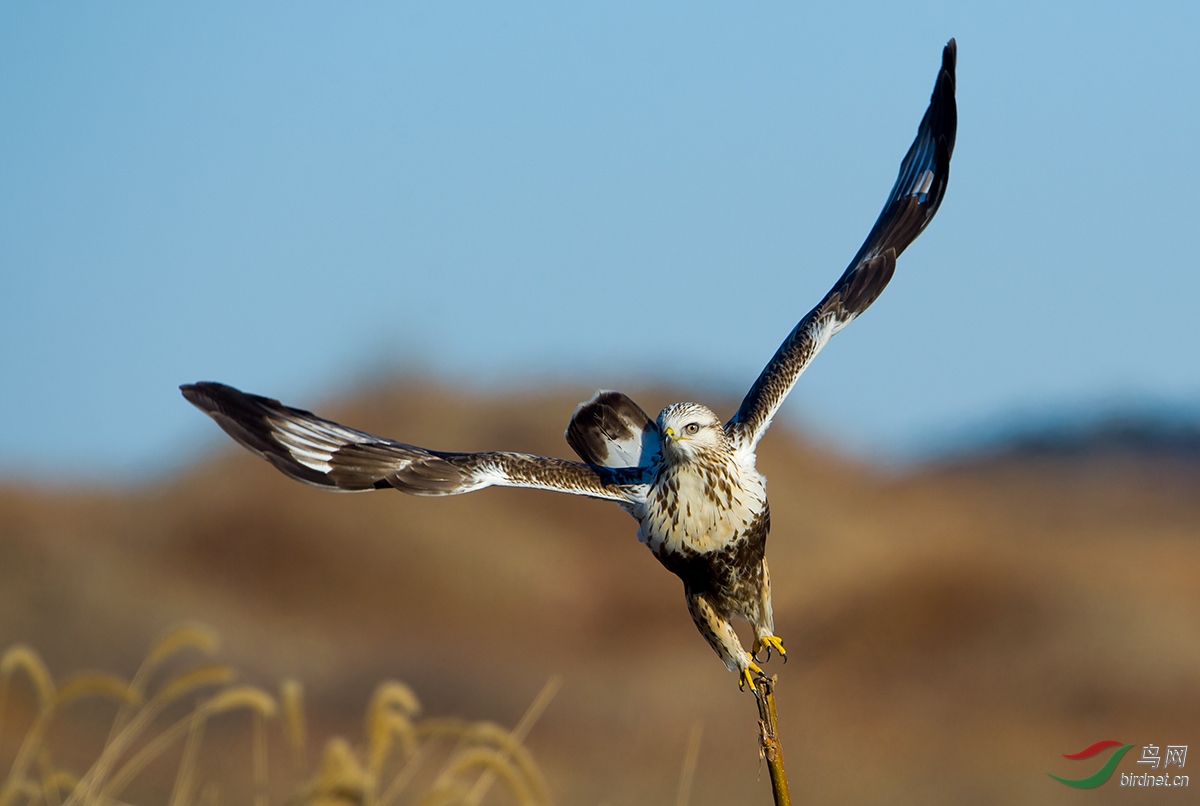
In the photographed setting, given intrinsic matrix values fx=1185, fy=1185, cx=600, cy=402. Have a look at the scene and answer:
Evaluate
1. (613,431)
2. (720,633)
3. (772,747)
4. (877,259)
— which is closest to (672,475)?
(720,633)

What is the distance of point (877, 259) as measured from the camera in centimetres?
788

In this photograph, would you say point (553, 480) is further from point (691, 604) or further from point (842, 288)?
point (842, 288)

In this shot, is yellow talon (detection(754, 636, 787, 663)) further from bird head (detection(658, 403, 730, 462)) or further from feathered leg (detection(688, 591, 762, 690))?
bird head (detection(658, 403, 730, 462))

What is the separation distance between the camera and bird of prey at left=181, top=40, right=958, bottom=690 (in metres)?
5.86

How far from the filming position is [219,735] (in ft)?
72.5

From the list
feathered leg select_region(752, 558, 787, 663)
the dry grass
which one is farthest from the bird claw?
the dry grass

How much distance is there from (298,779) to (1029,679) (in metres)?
25.3

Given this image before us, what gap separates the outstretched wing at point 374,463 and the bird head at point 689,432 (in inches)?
14.6

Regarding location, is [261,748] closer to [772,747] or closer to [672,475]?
[772,747]

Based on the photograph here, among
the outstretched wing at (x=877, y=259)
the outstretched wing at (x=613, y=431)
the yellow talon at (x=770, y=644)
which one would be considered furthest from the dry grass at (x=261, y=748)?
the outstretched wing at (x=613, y=431)

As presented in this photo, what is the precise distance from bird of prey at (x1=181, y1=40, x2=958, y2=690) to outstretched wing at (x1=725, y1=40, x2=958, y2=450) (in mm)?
18

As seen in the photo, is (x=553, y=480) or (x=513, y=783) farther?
(x=553, y=480)

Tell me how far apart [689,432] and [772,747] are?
1631 millimetres

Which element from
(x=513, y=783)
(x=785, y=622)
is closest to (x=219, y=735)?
(x=785, y=622)
